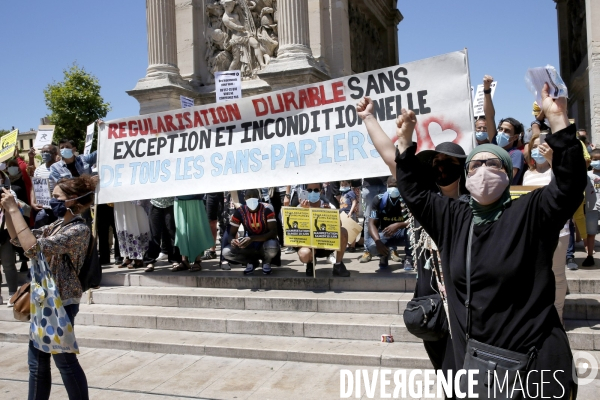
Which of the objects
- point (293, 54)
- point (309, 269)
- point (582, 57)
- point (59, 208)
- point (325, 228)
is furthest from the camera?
point (582, 57)

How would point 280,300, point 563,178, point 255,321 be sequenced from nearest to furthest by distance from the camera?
point 563,178, point 255,321, point 280,300

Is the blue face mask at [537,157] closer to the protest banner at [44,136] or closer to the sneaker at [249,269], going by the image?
the sneaker at [249,269]

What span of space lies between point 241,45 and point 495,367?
49.6 feet

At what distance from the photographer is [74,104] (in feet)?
139

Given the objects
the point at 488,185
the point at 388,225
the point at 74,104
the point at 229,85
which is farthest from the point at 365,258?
the point at 74,104

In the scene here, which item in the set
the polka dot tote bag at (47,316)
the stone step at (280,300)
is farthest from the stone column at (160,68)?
the polka dot tote bag at (47,316)

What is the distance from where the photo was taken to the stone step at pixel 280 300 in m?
5.95

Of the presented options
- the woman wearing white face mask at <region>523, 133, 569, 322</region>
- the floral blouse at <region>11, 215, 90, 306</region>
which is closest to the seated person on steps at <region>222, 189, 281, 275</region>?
the woman wearing white face mask at <region>523, 133, 569, 322</region>

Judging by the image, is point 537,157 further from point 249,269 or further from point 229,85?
point 229,85

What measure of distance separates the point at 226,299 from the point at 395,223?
2561mm

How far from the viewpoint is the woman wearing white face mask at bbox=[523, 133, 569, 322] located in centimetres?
524

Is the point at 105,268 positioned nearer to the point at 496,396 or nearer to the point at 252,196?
the point at 252,196

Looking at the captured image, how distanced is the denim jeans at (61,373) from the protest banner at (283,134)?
3.81 metres

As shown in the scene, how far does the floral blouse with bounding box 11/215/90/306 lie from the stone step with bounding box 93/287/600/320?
3321 mm
